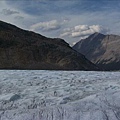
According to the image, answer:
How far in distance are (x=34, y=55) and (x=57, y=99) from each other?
80899mm

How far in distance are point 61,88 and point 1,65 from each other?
69.7 meters

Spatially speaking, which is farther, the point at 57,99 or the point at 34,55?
the point at 34,55

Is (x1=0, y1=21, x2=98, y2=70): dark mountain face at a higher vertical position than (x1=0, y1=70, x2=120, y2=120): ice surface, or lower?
higher

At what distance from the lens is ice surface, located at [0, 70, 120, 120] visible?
687 centimetres

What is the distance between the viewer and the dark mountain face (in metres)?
82.1

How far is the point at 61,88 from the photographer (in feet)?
32.1

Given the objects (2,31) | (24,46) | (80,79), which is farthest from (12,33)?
(80,79)

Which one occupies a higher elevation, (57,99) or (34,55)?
(34,55)

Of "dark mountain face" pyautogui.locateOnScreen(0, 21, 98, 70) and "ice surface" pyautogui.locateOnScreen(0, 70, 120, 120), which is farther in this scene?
"dark mountain face" pyautogui.locateOnScreen(0, 21, 98, 70)

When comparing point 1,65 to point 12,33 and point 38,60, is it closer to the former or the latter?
point 38,60

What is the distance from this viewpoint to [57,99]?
838 centimetres

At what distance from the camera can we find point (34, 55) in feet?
291

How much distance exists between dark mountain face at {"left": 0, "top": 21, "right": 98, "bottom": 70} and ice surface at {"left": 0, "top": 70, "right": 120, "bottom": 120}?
6764 centimetres

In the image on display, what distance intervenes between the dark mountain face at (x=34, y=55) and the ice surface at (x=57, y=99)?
67.6 meters
